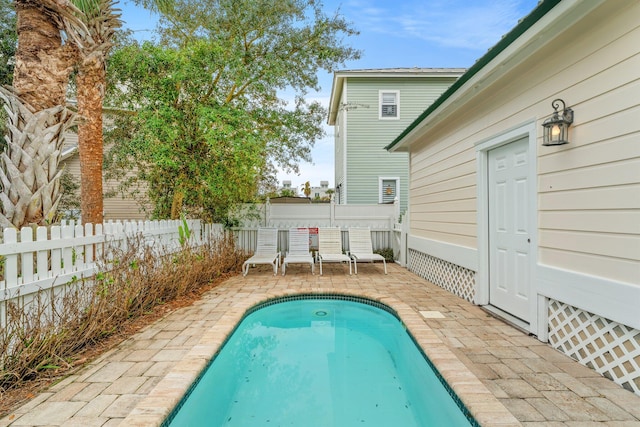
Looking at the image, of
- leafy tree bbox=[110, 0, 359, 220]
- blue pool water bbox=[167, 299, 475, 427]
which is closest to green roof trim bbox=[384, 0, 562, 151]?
blue pool water bbox=[167, 299, 475, 427]

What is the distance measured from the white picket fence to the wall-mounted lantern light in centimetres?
480

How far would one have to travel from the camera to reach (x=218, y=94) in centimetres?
757

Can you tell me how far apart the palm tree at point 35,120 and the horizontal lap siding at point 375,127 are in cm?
1122

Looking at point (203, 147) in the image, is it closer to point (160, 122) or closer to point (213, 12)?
point (160, 122)

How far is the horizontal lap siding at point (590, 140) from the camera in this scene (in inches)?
102

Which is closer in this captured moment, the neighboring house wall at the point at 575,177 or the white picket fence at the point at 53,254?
the neighboring house wall at the point at 575,177

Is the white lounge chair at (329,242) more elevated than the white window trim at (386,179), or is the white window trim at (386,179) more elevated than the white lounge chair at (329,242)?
the white window trim at (386,179)

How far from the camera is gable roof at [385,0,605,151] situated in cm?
277

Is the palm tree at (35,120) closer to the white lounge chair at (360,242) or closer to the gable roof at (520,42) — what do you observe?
the gable roof at (520,42)

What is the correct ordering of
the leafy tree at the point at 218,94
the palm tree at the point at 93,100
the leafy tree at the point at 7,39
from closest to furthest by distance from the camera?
the palm tree at the point at 93,100
the leafy tree at the point at 218,94
the leafy tree at the point at 7,39

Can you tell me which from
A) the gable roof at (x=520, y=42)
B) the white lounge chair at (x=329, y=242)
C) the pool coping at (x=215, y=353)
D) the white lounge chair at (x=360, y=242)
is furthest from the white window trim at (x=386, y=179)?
the pool coping at (x=215, y=353)

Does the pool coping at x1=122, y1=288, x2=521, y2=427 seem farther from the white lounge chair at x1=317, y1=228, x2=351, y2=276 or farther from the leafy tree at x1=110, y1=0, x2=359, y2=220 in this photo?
the white lounge chair at x1=317, y1=228, x2=351, y2=276

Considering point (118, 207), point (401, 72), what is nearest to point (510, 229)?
point (401, 72)

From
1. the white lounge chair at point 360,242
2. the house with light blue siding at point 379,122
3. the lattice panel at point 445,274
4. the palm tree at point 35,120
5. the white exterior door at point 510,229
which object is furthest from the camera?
the house with light blue siding at point 379,122
